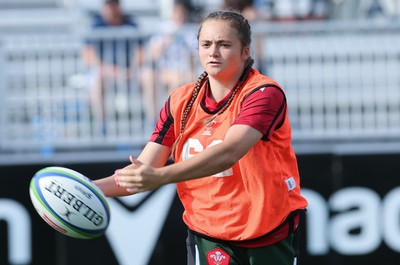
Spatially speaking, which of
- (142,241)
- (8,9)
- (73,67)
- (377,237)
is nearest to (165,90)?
(73,67)

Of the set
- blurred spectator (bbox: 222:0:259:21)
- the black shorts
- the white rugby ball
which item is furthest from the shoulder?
blurred spectator (bbox: 222:0:259:21)

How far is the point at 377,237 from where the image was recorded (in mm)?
8727

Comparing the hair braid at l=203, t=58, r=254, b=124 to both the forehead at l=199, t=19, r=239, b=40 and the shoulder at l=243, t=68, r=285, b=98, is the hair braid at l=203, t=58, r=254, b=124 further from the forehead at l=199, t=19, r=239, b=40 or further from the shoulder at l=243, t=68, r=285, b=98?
the forehead at l=199, t=19, r=239, b=40

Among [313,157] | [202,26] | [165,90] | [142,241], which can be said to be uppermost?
[202,26]

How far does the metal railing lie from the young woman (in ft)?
12.6

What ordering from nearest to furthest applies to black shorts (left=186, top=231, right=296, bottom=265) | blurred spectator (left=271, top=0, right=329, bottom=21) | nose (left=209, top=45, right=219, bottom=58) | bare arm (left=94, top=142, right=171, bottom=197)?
nose (left=209, top=45, right=219, bottom=58)
black shorts (left=186, top=231, right=296, bottom=265)
bare arm (left=94, top=142, right=171, bottom=197)
blurred spectator (left=271, top=0, right=329, bottom=21)

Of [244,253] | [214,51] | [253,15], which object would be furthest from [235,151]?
[253,15]

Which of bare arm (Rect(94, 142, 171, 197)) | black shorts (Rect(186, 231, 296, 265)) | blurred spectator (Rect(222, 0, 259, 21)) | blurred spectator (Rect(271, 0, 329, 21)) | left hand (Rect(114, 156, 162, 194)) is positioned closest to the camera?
left hand (Rect(114, 156, 162, 194))

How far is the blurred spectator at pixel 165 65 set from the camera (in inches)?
353

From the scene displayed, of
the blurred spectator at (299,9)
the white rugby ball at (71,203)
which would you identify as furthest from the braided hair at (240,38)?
the blurred spectator at (299,9)

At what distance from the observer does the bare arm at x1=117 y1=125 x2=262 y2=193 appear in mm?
4344

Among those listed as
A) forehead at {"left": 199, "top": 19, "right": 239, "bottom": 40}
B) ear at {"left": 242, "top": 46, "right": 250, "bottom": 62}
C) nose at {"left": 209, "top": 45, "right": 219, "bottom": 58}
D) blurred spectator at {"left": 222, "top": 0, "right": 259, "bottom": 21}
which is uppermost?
forehead at {"left": 199, "top": 19, "right": 239, "bottom": 40}

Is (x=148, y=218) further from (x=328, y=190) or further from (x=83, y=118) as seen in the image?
(x=328, y=190)

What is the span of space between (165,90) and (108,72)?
0.59m
